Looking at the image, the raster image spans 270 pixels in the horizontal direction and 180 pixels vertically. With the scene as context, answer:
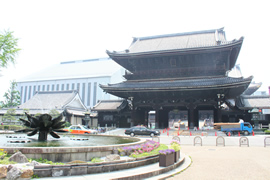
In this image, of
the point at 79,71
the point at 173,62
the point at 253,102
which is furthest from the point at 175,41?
the point at 79,71

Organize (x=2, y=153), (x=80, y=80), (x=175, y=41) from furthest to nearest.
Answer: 1. (x=80, y=80)
2. (x=175, y=41)
3. (x=2, y=153)

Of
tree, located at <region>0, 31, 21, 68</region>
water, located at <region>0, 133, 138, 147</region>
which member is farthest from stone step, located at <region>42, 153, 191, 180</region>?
tree, located at <region>0, 31, 21, 68</region>

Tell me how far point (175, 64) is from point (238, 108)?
11.7m

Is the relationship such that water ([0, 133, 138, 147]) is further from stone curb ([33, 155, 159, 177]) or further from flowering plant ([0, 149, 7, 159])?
stone curb ([33, 155, 159, 177])

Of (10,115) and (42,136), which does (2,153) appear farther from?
(10,115)

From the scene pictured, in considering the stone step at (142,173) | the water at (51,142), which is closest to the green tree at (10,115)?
the water at (51,142)

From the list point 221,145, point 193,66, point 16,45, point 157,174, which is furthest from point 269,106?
point 16,45

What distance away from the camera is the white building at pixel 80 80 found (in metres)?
74.4

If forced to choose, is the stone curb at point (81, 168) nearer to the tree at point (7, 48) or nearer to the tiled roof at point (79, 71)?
the tree at point (7, 48)

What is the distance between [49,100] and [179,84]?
3354 cm

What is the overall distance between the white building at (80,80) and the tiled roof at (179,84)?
125ft

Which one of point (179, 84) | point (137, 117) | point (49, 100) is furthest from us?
point (49, 100)

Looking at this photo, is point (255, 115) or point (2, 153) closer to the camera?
point (2, 153)

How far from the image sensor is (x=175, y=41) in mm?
41344
